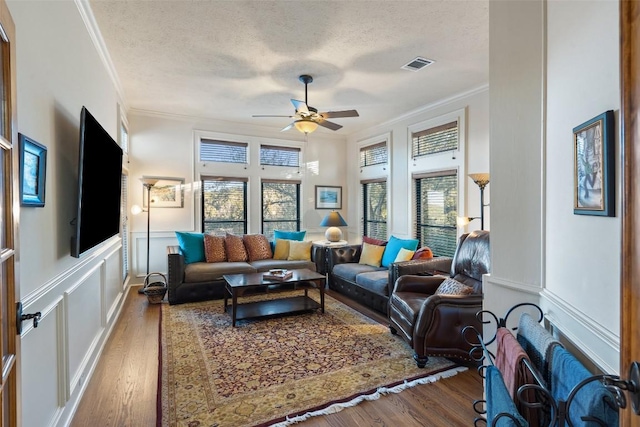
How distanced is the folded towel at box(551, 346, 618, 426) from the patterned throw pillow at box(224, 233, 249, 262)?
15.3 feet

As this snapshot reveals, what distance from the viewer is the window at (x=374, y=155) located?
20.3 ft

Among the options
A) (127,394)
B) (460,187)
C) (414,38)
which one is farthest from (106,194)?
(460,187)

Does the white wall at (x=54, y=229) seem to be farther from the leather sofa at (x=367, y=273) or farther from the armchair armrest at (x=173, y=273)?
the leather sofa at (x=367, y=273)

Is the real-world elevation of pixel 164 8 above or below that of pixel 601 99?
above

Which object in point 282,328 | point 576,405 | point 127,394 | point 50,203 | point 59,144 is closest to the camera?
point 576,405

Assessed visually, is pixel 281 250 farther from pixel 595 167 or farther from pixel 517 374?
pixel 595 167

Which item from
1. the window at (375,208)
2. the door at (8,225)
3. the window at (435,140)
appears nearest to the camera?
the door at (8,225)

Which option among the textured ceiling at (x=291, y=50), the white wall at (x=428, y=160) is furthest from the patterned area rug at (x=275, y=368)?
the textured ceiling at (x=291, y=50)

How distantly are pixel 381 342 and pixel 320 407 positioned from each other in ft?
3.96

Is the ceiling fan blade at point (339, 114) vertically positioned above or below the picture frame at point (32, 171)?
above

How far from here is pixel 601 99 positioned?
1161 mm

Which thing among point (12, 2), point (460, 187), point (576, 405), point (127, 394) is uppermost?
point (12, 2)

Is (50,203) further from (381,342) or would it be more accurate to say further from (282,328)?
(381,342)

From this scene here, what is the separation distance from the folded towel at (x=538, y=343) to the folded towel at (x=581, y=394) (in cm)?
5
